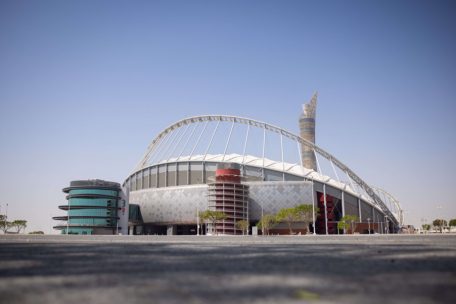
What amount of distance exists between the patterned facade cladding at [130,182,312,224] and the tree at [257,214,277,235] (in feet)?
21.2

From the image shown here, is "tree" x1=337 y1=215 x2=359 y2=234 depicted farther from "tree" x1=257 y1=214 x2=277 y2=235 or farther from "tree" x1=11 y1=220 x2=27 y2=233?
"tree" x1=11 y1=220 x2=27 y2=233

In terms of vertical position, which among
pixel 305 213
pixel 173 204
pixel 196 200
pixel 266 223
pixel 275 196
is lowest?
pixel 266 223

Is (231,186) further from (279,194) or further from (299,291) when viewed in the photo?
(299,291)

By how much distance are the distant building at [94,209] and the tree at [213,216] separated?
32604mm

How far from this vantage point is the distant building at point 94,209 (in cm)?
12506

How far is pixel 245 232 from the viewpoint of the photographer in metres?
118

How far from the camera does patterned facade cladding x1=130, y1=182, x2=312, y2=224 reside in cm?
12038

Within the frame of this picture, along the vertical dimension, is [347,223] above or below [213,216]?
below

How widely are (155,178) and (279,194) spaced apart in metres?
48.7

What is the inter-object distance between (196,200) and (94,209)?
3362 centimetres

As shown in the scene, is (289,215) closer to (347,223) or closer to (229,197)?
(229,197)

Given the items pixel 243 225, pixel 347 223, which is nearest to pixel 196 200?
pixel 243 225

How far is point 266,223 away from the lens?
109125 millimetres

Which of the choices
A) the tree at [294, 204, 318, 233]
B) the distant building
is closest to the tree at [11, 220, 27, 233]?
the distant building
